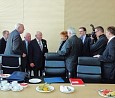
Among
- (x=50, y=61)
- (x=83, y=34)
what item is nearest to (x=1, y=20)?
(x=83, y=34)

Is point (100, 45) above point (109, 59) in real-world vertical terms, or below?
above

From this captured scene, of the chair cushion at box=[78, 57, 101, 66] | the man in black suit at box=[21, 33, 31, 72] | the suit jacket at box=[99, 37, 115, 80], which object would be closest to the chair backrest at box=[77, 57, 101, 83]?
the chair cushion at box=[78, 57, 101, 66]

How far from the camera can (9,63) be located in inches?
153

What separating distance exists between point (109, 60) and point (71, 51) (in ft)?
2.52

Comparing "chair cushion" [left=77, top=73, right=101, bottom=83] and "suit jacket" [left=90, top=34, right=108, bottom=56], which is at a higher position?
"suit jacket" [left=90, top=34, right=108, bottom=56]

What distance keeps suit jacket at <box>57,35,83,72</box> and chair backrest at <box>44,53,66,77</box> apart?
0.66ft

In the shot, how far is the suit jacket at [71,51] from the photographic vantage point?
3931 millimetres

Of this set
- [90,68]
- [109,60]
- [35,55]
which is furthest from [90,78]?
[35,55]

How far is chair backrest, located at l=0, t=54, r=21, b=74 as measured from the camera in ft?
12.6

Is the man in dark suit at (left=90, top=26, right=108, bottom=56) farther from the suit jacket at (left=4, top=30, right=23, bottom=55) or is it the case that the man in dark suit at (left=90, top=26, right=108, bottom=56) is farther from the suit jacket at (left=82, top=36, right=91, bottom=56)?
the suit jacket at (left=4, top=30, right=23, bottom=55)

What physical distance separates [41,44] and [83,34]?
1.05m

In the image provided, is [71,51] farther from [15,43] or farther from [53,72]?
[15,43]

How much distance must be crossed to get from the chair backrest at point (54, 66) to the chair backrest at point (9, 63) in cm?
54

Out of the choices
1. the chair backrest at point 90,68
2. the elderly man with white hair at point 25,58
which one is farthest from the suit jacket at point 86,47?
the elderly man with white hair at point 25,58
